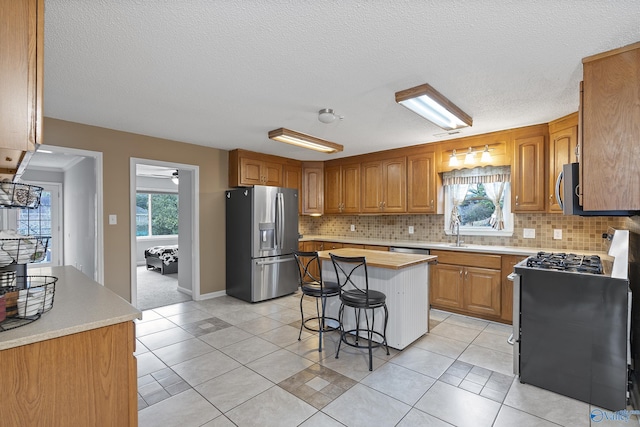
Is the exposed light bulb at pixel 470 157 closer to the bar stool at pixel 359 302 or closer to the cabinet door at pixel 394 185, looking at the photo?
the cabinet door at pixel 394 185

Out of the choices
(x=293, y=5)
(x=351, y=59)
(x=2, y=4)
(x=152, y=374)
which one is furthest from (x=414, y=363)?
(x=2, y=4)

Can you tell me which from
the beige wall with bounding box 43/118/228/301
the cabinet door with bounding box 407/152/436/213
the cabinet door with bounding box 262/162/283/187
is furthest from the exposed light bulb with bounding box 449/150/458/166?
the beige wall with bounding box 43/118/228/301

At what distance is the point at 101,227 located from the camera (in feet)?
12.2

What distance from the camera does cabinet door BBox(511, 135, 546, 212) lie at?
11.8 feet

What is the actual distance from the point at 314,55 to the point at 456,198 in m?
3.41

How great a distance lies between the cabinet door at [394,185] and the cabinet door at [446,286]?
1.12 m

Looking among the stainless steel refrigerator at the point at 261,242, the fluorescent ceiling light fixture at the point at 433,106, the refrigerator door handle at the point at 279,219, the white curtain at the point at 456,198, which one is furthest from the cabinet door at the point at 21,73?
the white curtain at the point at 456,198

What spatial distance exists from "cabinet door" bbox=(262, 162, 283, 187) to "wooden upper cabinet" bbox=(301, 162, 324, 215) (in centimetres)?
61

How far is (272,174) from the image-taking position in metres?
5.32

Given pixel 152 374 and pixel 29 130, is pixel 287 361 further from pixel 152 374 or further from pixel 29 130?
pixel 29 130

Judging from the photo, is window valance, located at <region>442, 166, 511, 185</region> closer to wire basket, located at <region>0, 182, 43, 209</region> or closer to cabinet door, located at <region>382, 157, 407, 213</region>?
cabinet door, located at <region>382, 157, 407, 213</region>

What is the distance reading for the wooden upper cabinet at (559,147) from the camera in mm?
3203

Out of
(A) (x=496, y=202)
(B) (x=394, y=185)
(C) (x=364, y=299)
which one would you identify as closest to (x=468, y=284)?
(A) (x=496, y=202)

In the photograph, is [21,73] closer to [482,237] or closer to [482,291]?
[482,291]
